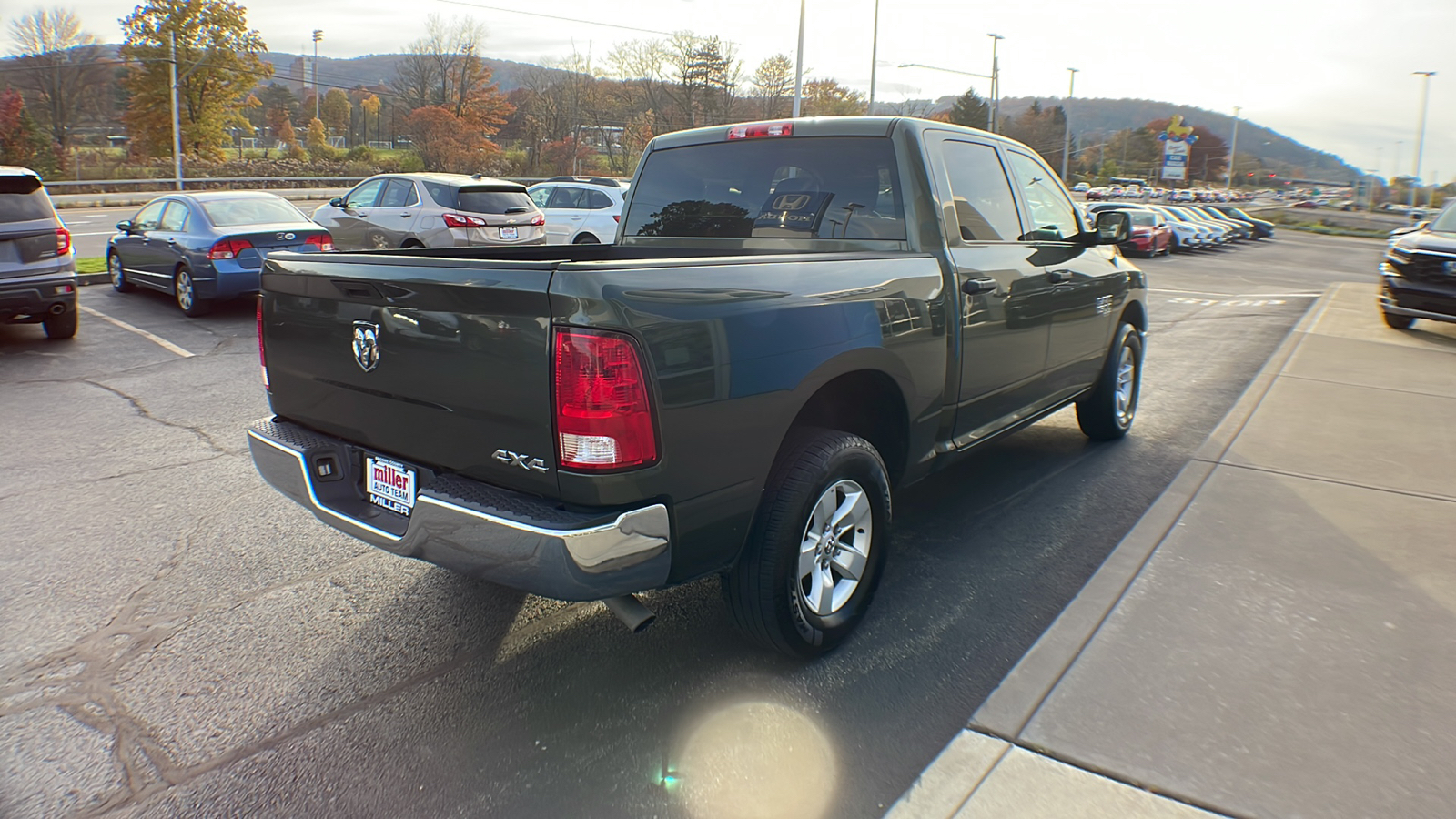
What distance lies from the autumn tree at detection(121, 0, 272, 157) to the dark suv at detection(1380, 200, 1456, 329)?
56975 millimetres

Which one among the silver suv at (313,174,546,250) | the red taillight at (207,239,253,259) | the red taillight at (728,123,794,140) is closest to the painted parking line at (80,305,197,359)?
the red taillight at (207,239,253,259)

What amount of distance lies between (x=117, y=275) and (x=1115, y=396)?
42.0 feet

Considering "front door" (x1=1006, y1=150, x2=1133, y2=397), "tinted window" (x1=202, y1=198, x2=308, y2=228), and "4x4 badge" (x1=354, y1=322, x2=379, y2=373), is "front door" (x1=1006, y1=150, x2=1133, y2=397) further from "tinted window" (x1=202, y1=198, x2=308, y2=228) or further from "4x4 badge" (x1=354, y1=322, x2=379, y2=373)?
"tinted window" (x1=202, y1=198, x2=308, y2=228)

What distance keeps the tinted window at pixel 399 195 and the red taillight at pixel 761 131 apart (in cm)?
1077

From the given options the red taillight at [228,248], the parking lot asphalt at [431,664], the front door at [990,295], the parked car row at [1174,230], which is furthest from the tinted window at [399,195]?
the parked car row at [1174,230]

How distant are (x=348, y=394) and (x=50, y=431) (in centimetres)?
456

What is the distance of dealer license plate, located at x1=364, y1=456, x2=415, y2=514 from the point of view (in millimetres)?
3029

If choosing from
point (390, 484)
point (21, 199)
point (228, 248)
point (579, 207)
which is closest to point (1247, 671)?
point (390, 484)

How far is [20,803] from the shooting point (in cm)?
256

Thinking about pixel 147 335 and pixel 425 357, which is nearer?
pixel 425 357

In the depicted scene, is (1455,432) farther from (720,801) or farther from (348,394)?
(348,394)

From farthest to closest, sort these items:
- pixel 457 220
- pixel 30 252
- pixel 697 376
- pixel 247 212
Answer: pixel 457 220 < pixel 247 212 < pixel 30 252 < pixel 697 376

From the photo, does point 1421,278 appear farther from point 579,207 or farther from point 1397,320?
point 579,207

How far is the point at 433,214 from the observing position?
13.8 m
